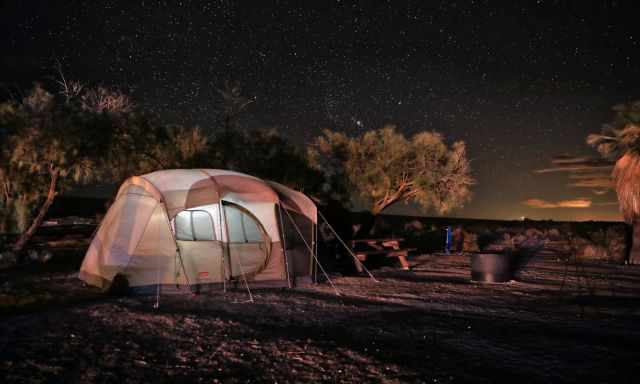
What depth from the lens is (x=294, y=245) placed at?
11344mm

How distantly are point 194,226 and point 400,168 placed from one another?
1727 cm

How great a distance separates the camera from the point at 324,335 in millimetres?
6902

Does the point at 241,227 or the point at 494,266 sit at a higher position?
the point at 241,227

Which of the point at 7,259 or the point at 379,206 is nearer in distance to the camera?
the point at 7,259

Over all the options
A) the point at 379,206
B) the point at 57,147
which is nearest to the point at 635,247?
the point at 379,206

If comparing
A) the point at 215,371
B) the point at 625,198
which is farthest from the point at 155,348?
the point at 625,198

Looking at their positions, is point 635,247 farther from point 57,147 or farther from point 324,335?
point 57,147

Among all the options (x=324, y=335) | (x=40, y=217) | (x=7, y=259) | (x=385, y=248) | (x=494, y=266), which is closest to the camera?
(x=324, y=335)

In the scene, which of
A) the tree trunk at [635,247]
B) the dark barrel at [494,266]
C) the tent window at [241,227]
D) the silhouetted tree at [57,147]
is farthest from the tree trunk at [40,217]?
the tree trunk at [635,247]

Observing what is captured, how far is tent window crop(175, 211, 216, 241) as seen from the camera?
35.8 feet

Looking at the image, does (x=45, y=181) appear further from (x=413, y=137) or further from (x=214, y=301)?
(x=413, y=137)

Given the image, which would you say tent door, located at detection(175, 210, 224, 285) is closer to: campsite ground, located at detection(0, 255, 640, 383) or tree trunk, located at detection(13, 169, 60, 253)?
campsite ground, located at detection(0, 255, 640, 383)

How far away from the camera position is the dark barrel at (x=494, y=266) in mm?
11969

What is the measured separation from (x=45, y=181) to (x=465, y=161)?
1914 cm
